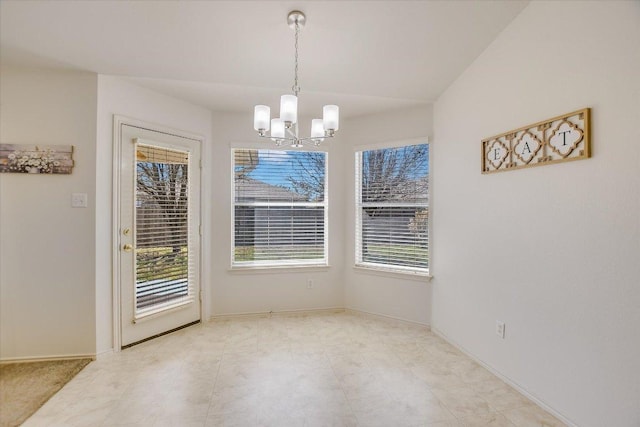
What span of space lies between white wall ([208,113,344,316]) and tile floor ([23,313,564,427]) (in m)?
0.56

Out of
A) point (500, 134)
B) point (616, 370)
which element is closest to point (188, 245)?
point (500, 134)

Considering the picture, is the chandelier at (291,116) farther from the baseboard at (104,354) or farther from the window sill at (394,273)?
the baseboard at (104,354)

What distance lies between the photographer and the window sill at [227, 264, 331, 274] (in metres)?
3.58

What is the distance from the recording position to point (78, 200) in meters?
2.55

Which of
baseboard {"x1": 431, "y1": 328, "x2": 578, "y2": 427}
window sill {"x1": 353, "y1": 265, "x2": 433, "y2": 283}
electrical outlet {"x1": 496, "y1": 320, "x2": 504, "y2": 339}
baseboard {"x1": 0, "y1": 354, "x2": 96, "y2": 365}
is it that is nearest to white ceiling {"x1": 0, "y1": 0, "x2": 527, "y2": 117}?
window sill {"x1": 353, "y1": 265, "x2": 433, "y2": 283}

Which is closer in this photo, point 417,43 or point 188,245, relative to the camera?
point 417,43

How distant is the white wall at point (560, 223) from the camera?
1534mm

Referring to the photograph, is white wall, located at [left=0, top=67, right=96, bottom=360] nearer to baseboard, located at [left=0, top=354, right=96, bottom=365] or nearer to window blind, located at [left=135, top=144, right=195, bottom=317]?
baseboard, located at [left=0, top=354, right=96, bottom=365]

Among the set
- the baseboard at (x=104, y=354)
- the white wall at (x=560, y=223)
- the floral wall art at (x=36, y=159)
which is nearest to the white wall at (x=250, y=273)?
the baseboard at (x=104, y=354)

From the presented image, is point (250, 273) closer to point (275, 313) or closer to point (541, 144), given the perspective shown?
point (275, 313)

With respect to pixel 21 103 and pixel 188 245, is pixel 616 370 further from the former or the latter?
pixel 21 103

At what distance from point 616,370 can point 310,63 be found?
9.22 feet

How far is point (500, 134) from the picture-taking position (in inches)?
91.4

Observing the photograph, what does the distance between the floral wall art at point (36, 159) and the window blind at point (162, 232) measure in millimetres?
529
